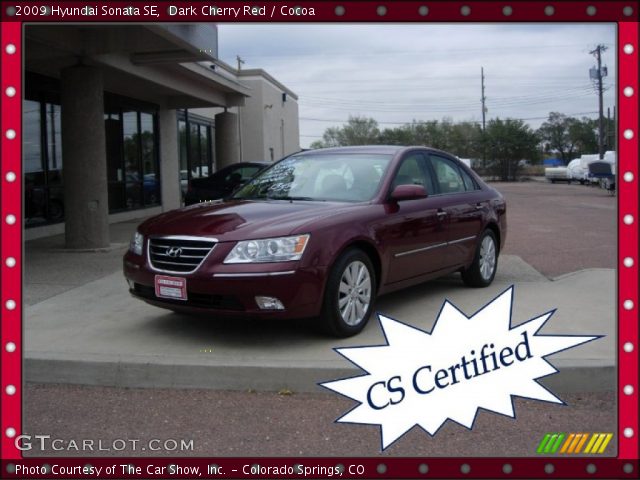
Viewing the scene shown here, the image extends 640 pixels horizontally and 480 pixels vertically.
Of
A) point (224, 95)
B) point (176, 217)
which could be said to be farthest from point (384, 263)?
point (224, 95)

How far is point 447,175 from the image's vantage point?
6.94 metres

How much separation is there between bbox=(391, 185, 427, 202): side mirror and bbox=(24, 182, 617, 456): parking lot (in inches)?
41.7

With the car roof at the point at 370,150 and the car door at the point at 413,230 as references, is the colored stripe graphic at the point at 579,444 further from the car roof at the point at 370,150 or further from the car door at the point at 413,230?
the car roof at the point at 370,150

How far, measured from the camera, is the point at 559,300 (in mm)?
6527

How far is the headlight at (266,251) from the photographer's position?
183 inches

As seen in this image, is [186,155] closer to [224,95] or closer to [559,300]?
[224,95]

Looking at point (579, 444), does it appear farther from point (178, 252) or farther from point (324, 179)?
point (324, 179)

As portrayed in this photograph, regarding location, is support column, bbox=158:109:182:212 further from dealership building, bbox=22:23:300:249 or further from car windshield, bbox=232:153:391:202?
car windshield, bbox=232:153:391:202

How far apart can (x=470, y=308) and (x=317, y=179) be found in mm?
1862

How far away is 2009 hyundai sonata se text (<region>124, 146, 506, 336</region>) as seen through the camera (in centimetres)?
468

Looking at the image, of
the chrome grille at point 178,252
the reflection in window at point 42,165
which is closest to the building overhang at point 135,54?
the reflection in window at point 42,165

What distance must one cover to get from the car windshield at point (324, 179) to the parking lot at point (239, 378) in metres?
1.13

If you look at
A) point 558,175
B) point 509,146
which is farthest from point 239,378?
point 509,146

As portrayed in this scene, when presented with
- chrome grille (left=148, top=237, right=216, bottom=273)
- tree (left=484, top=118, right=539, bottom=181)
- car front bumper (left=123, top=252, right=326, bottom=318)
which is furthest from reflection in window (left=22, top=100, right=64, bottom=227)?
tree (left=484, top=118, right=539, bottom=181)
